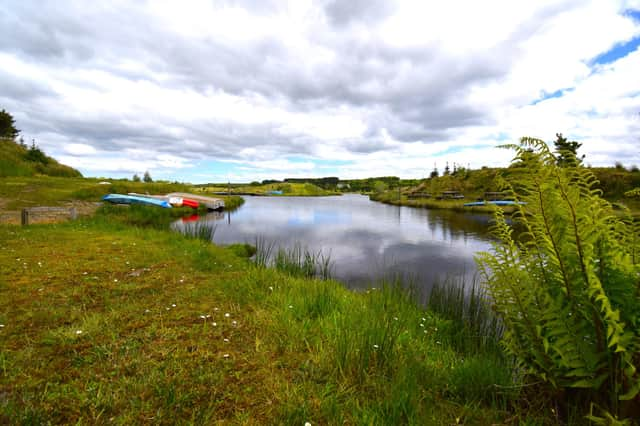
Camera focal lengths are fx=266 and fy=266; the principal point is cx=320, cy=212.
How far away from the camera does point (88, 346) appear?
302 centimetres

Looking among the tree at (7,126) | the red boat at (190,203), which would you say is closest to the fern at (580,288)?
the red boat at (190,203)

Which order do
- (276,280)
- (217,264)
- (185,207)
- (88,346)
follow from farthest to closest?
(185,207) → (217,264) → (276,280) → (88,346)

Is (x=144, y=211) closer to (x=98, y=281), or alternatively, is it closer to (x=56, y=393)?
(x=98, y=281)

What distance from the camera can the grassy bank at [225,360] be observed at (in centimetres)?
215

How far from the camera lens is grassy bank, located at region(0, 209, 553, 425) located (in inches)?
84.7

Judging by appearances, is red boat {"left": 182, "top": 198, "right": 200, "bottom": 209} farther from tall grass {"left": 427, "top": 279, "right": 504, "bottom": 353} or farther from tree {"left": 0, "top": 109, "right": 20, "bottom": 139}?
tall grass {"left": 427, "top": 279, "right": 504, "bottom": 353}

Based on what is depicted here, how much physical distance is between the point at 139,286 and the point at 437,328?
5.72 meters

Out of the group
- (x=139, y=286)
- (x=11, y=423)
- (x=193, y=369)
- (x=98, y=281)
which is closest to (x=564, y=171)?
(x=193, y=369)

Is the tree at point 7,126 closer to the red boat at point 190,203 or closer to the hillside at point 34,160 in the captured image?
the hillside at point 34,160

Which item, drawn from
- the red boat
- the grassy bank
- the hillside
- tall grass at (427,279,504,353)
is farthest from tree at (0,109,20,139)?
tall grass at (427,279,504,353)

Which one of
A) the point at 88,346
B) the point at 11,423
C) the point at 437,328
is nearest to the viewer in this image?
the point at 11,423

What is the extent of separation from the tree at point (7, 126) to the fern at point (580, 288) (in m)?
52.6

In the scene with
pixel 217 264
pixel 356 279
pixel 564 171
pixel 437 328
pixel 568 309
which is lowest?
pixel 356 279

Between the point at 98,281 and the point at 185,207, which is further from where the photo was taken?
the point at 185,207
